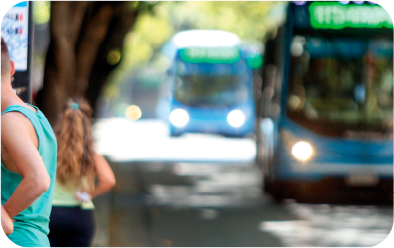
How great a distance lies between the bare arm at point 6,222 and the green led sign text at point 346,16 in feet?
28.5

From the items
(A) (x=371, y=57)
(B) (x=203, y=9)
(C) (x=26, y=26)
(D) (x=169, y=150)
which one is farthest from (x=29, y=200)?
(B) (x=203, y=9)

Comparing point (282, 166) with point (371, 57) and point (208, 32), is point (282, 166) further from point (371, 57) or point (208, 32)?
point (208, 32)

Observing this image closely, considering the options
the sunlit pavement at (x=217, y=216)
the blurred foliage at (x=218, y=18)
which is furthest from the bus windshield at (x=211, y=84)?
the sunlit pavement at (x=217, y=216)

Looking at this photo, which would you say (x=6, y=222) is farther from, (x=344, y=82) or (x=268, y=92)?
(x=268, y=92)

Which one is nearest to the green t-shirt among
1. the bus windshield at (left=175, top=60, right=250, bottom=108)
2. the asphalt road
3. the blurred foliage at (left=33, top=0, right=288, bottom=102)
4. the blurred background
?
the asphalt road

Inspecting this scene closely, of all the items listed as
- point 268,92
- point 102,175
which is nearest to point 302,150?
point 268,92

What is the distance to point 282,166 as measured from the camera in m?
10.4

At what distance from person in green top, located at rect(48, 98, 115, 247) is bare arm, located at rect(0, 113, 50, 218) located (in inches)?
62.9

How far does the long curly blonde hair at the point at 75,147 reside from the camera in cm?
413

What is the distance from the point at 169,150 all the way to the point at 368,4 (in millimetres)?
12315

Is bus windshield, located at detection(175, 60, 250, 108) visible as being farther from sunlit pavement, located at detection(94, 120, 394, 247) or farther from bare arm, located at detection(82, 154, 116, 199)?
bare arm, located at detection(82, 154, 116, 199)

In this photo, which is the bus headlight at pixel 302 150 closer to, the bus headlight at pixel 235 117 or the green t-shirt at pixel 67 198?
the green t-shirt at pixel 67 198

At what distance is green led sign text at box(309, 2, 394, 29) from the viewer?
10.5m

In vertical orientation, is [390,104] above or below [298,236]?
above
